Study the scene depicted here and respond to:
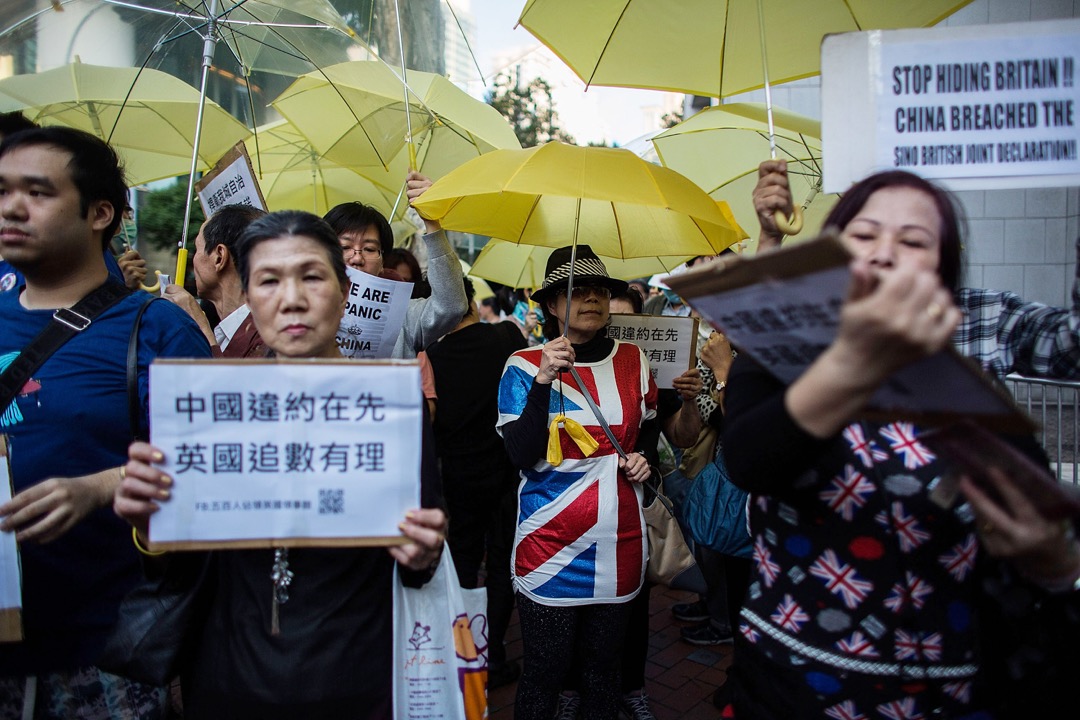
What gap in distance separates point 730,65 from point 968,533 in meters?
2.51

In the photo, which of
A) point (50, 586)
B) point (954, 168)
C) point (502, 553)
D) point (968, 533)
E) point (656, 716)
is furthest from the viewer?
point (502, 553)

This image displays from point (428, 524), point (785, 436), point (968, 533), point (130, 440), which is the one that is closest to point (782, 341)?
point (785, 436)

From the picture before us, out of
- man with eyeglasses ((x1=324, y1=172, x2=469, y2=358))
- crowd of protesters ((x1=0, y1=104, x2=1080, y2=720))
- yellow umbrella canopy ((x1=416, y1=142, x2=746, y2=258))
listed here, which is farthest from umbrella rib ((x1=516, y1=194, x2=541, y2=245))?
crowd of protesters ((x1=0, y1=104, x2=1080, y2=720))

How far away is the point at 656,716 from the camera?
3.61m

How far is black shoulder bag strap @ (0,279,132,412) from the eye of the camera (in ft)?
6.37

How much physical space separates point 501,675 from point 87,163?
3.22 m

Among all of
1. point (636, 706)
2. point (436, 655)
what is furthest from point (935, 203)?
point (636, 706)

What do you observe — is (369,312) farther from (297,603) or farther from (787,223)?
(787,223)

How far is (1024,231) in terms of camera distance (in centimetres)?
704

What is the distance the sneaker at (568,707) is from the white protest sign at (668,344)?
1.59 metres

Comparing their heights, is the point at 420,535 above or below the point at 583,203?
below

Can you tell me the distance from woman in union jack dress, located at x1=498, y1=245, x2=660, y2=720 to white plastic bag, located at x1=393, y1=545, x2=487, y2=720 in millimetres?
1208

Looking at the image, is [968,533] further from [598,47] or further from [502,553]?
[502,553]

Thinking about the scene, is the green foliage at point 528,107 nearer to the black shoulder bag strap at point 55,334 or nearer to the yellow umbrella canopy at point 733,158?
the yellow umbrella canopy at point 733,158
